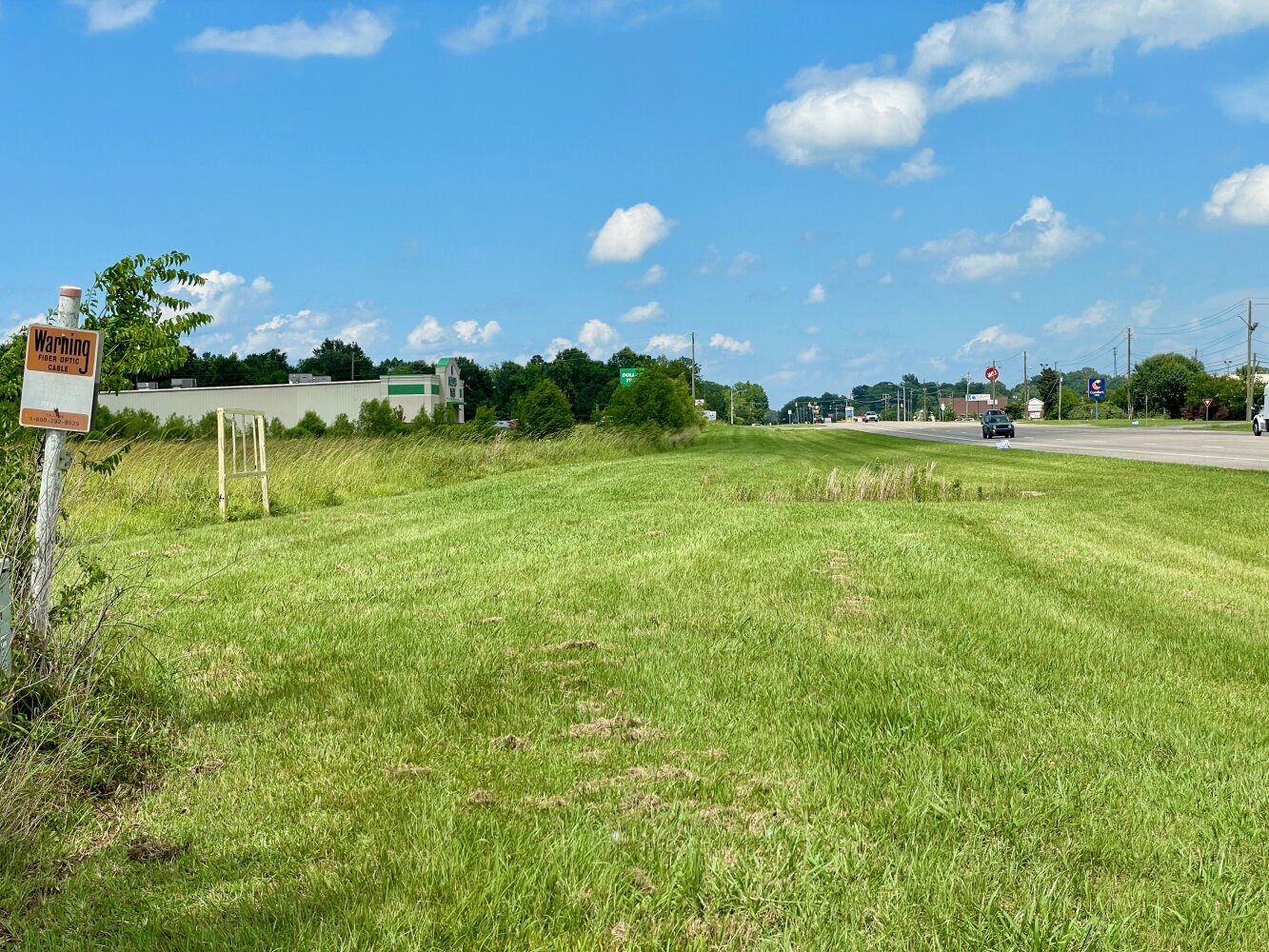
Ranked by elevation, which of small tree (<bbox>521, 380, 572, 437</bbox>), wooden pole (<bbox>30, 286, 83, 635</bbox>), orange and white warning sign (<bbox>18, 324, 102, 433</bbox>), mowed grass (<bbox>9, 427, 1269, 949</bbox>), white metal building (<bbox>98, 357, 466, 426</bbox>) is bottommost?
Answer: mowed grass (<bbox>9, 427, 1269, 949</bbox>)

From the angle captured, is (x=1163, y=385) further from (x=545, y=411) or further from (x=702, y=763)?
(x=702, y=763)

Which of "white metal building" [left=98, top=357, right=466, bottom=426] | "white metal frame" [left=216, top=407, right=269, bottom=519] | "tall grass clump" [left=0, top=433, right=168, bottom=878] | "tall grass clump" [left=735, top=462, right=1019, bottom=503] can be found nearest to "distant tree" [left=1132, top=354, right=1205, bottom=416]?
"white metal building" [left=98, top=357, right=466, bottom=426]

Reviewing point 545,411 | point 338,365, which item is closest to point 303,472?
point 545,411

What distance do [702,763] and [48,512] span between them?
3.17m

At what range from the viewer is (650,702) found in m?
4.71

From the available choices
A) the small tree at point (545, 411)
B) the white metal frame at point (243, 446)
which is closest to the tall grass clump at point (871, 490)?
the white metal frame at point (243, 446)

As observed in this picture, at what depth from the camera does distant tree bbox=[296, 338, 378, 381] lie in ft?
486

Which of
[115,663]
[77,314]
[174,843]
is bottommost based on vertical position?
[174,843]

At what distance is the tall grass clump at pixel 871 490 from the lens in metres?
13.8

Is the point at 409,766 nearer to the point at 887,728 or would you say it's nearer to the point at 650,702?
the point at 650,702

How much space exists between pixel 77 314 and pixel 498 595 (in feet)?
12.9

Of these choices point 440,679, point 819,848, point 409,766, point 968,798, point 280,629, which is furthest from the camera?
point 280,629

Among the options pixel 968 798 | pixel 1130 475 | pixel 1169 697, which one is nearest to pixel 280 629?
pixel 968 798

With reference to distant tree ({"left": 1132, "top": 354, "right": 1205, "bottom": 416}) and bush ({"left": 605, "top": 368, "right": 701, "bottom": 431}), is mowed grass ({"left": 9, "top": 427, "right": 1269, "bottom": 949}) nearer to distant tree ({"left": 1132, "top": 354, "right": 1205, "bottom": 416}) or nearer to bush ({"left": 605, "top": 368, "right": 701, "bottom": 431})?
bush ({"left": 605, "top": 368, "right": 701, "bottom": 431})
